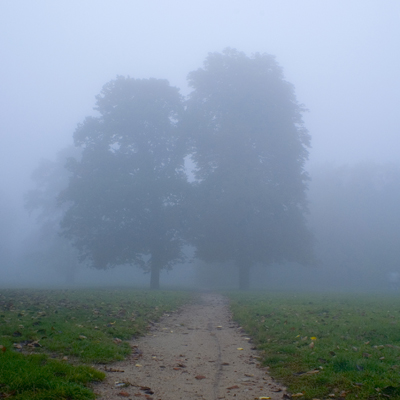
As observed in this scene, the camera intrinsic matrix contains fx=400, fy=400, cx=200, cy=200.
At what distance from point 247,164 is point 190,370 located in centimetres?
2352

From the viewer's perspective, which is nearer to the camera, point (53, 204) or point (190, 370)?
point (190, 370)

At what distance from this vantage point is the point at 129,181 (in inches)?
1155

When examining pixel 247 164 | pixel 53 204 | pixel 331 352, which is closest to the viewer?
pixel 331 352

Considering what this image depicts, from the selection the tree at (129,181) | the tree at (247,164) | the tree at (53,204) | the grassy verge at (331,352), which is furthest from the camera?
the tree at (53,204)

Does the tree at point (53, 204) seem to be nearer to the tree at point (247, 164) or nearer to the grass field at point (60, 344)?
the tree at point (247, 164)

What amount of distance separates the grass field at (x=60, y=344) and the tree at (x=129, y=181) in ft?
48.4

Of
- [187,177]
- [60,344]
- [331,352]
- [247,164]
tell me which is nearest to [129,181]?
[187,177]

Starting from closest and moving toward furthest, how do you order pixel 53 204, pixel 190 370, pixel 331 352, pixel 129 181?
pixel 190 370 → pixel 331 352 → pixel 129 181 → pixel 53 204

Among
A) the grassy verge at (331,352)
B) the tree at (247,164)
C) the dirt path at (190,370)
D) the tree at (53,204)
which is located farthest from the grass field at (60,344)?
the tree at (53,204)

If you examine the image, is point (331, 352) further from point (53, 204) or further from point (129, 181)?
point (53, 204)

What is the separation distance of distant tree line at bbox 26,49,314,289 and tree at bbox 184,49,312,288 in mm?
78

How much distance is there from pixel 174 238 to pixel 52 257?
20.7 meters

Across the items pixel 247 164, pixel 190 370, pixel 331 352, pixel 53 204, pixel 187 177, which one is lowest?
pixel 190 370

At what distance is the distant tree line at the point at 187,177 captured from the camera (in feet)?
96.4
